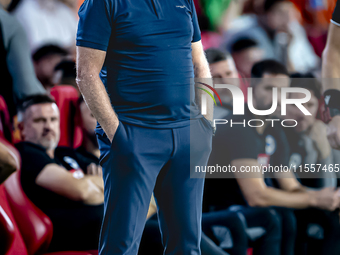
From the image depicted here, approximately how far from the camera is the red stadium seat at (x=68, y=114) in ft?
6.69

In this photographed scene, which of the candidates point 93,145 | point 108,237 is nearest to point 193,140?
point 108,237

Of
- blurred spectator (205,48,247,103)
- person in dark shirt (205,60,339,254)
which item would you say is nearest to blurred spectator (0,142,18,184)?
person in dark shirt (205,60,339,254)

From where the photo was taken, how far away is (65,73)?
6.81ft

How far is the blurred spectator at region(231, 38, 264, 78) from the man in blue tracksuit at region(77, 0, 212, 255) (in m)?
1.16

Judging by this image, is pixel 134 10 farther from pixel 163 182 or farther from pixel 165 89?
pixel 163 182

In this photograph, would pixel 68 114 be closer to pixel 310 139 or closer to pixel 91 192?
pixel 91 192

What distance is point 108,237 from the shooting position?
1211 mm

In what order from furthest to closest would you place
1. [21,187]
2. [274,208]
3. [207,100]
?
1. [274,208]
2. [21,187]
3. [207,100]

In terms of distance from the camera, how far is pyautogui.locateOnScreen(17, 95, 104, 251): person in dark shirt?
6.13 feet

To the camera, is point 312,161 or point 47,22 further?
point 312,161

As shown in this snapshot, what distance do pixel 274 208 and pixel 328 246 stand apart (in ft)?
1.14

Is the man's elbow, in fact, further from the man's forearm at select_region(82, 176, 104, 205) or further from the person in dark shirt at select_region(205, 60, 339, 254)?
the man's forearm at select_region(82, 176, 104, 205)

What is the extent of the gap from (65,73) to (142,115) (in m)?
0.98

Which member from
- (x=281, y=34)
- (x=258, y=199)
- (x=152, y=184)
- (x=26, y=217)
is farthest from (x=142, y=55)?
(x=281, y=34)
